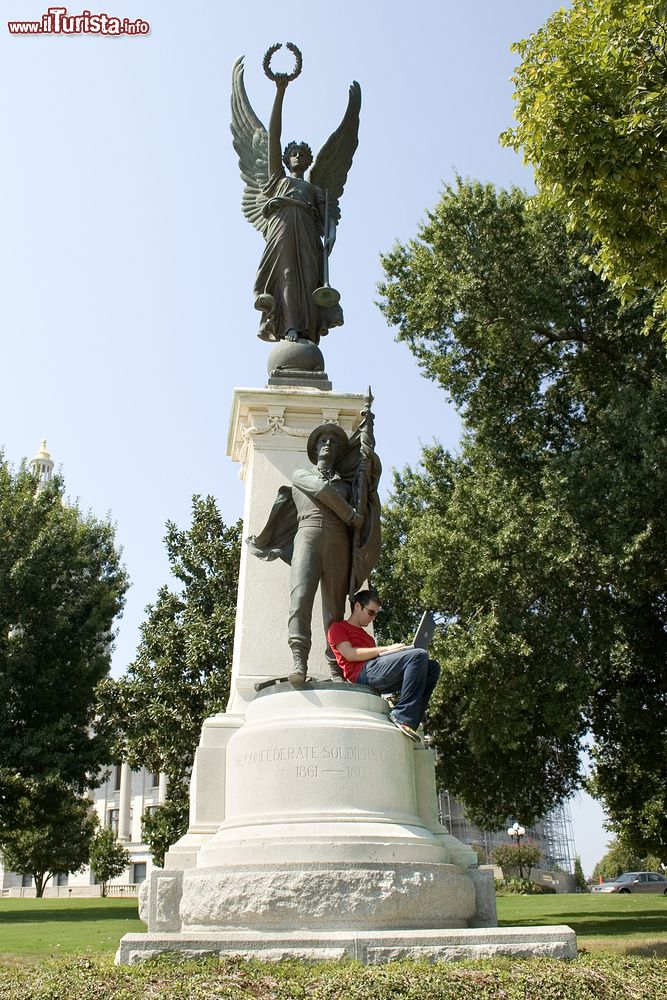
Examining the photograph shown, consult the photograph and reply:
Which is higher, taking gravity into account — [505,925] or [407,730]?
[407,730]

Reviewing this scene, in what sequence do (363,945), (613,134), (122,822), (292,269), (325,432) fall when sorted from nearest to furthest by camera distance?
1. (363,945)
2. (325,432)
3. (613,134)
4. (292,269)
5. (122,822)

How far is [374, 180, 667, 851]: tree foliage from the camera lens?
17.7 metres

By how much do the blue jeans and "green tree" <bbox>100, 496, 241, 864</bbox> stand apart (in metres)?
14.3

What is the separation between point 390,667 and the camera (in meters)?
7.68

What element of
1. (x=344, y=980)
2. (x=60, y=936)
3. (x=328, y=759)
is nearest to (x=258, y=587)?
(x=328, y=759)

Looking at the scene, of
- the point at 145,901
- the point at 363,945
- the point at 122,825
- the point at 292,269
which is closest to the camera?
the point at 363,945

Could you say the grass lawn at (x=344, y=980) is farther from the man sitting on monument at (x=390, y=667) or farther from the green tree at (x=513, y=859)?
the green tree at (x=513, y=859)

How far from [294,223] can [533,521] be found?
9266mm

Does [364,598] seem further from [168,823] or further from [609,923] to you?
[168,823]

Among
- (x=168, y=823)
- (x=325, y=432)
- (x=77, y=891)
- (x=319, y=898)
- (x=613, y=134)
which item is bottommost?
(x=77, y=891)

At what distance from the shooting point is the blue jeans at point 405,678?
24.8 ft

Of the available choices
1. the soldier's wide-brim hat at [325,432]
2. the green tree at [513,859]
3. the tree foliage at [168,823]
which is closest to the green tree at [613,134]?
the soldier's wide-brim hat at [325,432]

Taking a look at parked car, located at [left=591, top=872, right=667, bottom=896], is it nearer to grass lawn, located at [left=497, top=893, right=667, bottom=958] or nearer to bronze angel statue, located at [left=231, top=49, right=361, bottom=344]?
A: grass lawn, located at [left=497, top=893, right=667, bottom=958]

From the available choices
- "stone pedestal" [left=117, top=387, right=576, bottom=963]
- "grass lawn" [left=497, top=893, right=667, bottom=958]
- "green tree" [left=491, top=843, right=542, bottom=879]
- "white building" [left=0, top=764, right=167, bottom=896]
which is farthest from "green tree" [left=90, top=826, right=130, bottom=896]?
"stone pedestal" [left=117, top=387, right=576, bottom=963]
